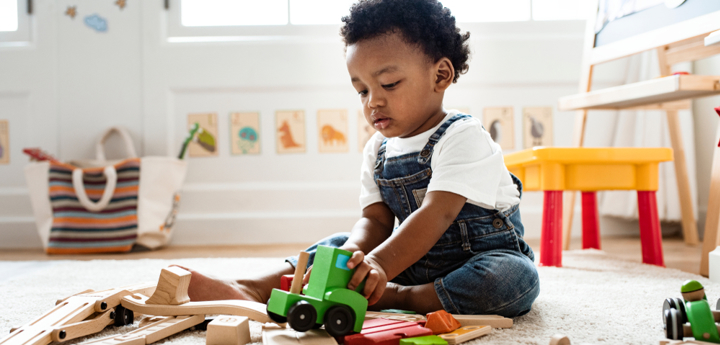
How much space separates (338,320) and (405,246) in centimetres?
14

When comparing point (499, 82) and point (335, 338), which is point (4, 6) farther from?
point (335, 338)

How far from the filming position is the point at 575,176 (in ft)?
3.82

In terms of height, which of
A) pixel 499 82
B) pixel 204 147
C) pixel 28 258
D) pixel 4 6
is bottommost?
pixel 28 258

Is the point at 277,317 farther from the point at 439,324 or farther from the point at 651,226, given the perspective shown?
the point at 651,226

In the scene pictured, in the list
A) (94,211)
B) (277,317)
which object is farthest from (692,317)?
(94,211)

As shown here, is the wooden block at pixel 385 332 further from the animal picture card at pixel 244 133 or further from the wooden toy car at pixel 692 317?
the animal picture card at pixel 244 133

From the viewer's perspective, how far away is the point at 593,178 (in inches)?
45.8

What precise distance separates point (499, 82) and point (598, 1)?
18.0 inches

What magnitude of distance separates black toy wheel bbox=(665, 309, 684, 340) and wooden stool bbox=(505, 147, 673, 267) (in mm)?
→ 605

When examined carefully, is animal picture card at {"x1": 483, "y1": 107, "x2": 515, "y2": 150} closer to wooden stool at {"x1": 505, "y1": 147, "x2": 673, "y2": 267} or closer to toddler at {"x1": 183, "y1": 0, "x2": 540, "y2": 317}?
wooden stool at {"x1": 505, "y1": 147, "x2": 673, "y2": 267}

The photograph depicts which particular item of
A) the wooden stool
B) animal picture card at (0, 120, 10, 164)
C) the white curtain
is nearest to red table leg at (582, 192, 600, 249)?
the wooden stool

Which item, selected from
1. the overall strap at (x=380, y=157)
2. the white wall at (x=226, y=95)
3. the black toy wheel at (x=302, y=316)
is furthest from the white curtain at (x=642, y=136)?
the black toy wheel at (x=302, y=316)

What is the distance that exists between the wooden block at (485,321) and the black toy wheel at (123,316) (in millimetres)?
411

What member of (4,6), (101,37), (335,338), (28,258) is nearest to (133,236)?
(28,258)
